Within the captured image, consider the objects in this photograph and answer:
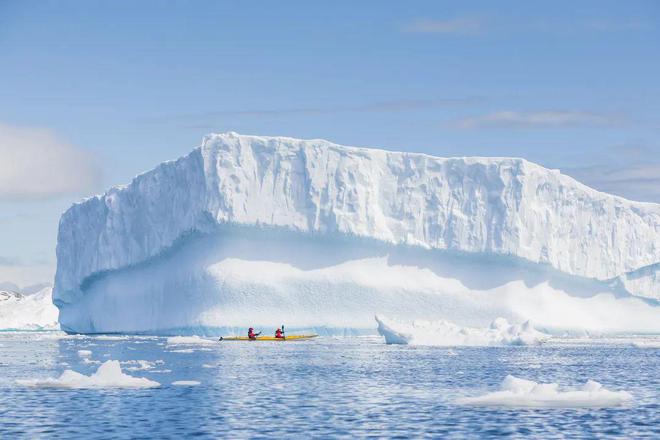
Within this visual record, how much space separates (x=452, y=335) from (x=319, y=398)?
18589 mm

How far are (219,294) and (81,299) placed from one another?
39.2 feet

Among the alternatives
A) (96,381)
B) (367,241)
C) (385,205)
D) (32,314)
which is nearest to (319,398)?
(96,381)

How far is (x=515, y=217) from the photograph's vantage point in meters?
39.3

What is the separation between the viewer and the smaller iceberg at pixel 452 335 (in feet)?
109

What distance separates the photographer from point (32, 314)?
246 ft

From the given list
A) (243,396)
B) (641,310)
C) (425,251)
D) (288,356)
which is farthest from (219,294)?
(243,396)

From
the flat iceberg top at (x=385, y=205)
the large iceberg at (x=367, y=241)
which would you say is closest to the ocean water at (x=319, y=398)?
the large iceberg at (x=367, y=241)

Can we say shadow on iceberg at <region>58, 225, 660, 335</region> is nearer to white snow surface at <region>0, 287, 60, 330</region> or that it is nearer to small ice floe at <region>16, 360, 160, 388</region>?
small ice floe at <region>16, 360, 160, 388</region>

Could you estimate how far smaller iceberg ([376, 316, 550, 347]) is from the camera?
33219mm

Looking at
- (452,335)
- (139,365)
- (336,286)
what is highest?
(336,286)

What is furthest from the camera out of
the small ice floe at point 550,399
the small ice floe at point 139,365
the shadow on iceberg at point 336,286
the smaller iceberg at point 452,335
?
the shadow on iceberg at point 336,286

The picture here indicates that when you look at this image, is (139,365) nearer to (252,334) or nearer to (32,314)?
(252,334)

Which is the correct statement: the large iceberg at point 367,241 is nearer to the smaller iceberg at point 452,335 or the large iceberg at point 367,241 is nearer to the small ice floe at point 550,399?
the smaller iceberg at point 452,335

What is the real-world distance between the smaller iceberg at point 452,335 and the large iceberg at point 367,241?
13.9 feet
